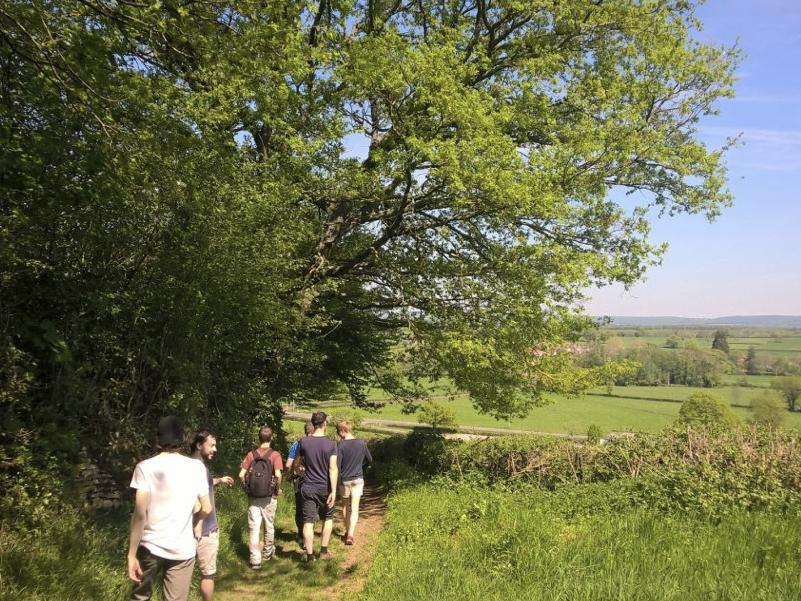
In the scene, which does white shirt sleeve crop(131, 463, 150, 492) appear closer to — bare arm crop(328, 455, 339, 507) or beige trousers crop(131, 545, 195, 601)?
beige trousers crop(131, 545, 195, 601)

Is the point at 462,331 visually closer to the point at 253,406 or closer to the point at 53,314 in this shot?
the point at 253,406

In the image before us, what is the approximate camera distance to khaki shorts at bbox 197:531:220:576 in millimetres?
5055

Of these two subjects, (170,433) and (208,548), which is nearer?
(170,433)

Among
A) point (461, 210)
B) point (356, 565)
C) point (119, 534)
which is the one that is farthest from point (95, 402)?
point (461, 210)

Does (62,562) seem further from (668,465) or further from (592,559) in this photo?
(668,465)

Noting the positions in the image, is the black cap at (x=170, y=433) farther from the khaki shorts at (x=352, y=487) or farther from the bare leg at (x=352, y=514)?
the bare leg at (x=352, y=514)

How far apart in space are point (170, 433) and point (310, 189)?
774cm

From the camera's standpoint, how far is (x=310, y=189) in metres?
10.9

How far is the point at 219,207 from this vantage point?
7316mm

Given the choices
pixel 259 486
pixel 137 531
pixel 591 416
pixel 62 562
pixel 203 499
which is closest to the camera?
pixel 137 531

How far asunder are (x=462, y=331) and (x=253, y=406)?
4307mm

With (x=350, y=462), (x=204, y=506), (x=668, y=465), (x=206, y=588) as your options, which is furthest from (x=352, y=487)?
(x=668, y=465)

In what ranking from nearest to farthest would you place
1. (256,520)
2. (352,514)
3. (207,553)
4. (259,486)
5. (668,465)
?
(207,553) < (259,486) < (256,520) < (352,514) < (668,465)

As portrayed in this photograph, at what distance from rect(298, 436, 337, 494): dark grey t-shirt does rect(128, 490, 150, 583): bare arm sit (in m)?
3.35
